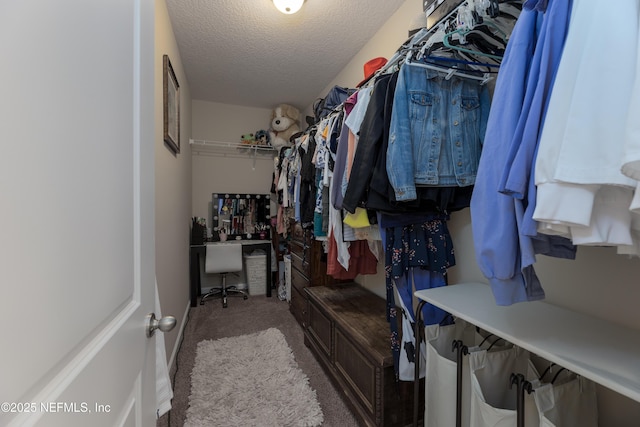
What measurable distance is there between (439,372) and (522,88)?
1.01 meters

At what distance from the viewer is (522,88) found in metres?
0.65

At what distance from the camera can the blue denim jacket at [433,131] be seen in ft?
3.57

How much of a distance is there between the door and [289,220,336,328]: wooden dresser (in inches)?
70.9

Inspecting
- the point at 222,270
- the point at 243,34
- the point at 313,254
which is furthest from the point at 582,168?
the point at 222,270

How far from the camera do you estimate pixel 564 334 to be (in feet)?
2.55

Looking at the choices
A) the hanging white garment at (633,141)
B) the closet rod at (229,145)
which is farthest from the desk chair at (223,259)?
the hanging white garment at (633,141)

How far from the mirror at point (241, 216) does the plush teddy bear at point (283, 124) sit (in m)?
0.80

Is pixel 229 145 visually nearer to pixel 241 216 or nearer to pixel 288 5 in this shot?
pixel 241 216

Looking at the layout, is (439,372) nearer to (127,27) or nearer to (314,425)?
(314,425)

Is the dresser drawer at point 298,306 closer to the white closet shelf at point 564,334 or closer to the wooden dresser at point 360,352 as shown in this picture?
the wooden dresser at point 360,352

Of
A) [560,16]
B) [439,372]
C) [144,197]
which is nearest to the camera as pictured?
[560,16]

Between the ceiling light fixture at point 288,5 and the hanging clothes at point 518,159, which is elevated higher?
the ceiling light fixture at point 288,5

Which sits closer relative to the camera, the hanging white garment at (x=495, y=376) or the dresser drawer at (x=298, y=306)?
the hanging white garment at (x=495, y=376)

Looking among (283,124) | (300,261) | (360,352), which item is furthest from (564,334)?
(283,124)
